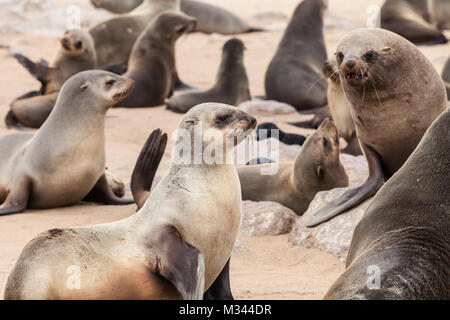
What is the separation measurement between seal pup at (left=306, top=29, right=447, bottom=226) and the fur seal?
28.7 ft

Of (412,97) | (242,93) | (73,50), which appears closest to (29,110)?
(73,50)

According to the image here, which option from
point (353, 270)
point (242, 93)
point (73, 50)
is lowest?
point (242, 93)

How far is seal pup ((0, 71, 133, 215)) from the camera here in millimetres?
6488

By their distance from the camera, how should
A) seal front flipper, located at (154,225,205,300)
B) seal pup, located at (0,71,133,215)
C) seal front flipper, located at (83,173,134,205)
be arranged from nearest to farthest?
seal front flipper, located at (154,225,205,300) → seal pup, located at (0,71,133,215) → seal front flipper, located at (83,173,134,205)

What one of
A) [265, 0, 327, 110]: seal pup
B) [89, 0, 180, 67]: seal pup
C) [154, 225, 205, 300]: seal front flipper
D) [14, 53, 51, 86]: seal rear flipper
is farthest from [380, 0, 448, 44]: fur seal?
[154, 225, 205, 300]: seal front flipper

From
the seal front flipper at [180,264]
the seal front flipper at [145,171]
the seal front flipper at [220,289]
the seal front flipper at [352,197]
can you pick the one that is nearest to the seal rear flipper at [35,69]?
the seal front flipper at [145,171]

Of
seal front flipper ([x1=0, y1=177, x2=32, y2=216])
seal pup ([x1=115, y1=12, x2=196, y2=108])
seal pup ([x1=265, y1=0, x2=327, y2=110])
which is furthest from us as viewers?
seal pup ([x1=265, y1=0, x2=327, y2=110])

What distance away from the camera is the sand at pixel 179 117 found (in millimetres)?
4695

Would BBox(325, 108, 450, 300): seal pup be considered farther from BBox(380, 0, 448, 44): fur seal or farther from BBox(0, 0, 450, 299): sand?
BBox(380, 0, 448, 44): fur seal

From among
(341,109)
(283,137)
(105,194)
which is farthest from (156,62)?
(105,194)
